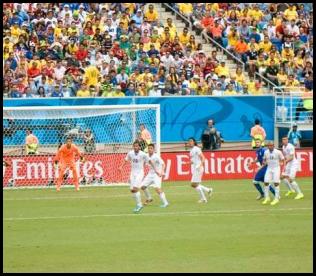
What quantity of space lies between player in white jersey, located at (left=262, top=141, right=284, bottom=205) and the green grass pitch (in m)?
0.36

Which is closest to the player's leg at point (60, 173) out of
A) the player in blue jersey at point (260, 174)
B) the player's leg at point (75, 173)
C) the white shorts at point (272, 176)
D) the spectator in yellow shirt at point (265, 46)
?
the player's leg at point (75, 173)

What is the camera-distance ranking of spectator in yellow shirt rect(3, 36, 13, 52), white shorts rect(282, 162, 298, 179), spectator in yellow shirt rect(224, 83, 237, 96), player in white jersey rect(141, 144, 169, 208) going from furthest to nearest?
spectator in yellow shirt rect(224, 83, 237, 96) → spectator in yellow shirt rect(3, 36, 13, 52) → white shorts rect(282, 162, 298, 179) → player in white jersey rect(141, 144, 169, 208)

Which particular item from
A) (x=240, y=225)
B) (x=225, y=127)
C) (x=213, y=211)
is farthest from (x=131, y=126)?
(x=240, y=225)

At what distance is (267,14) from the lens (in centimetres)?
4494

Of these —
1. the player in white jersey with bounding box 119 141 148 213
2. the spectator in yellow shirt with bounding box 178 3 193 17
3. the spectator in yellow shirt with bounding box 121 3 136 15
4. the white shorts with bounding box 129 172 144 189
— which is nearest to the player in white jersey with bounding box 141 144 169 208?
the player in white jersey with bounding box 119 141 148 213

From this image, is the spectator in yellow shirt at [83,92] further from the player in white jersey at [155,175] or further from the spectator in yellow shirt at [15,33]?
the player in white jersey at [155,175]

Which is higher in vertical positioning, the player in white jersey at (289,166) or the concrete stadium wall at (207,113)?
the concrete stadium wall at (207,113)

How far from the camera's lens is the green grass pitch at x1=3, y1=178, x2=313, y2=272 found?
1848 cm

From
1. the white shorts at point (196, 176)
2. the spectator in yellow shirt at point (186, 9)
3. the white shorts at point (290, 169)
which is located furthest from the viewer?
the spectator in yellow shirt at point (186, 9)

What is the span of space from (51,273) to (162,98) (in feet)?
75.0

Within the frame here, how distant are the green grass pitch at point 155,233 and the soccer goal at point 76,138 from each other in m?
1.76

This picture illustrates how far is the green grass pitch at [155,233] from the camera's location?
1848 cm

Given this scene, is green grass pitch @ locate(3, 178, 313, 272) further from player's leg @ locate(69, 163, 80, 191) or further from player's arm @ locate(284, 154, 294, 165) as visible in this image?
player's arm @ locate(284, 154, 294, 165)

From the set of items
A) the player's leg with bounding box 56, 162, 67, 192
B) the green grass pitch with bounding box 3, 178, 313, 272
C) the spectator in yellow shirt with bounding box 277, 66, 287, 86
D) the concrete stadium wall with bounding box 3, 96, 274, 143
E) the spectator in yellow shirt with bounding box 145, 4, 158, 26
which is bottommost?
the green grass pitch with bounding box 3, 178, 313, 272
